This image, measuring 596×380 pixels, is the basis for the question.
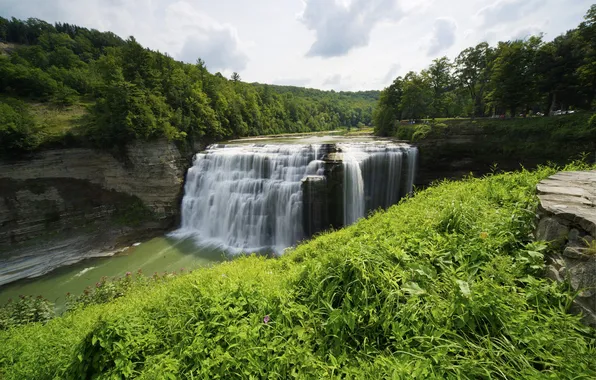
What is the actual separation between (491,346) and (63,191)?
874 inches

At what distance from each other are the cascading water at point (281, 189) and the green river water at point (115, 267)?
5.39 feet

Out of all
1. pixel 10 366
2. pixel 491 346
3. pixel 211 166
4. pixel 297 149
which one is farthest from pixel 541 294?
pixel 211 166

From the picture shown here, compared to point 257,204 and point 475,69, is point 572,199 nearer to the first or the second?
point 257,204

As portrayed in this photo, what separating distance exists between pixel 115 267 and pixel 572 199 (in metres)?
17.8

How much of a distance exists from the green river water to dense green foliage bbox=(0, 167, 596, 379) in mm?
8346

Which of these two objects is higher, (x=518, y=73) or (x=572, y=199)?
(x=518, y=73)

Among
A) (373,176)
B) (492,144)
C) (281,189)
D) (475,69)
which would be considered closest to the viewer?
(373,176)

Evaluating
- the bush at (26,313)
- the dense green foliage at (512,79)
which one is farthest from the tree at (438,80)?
the bush at (26,313)

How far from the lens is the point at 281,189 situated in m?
14.8

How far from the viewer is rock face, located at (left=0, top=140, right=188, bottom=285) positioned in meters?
13.9

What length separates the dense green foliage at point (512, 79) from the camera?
15602mm

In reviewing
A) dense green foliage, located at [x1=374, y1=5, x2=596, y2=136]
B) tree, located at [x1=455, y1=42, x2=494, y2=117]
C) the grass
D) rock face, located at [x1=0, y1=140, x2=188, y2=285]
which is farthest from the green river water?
tree, located at [x1=455, y1=42, x2=494, y2=117]

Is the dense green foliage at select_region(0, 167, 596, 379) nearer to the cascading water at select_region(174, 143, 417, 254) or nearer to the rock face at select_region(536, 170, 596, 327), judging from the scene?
the rock face at select_region(536, 170, 596, 327)

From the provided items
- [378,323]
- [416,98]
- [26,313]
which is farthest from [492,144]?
[26,313]
